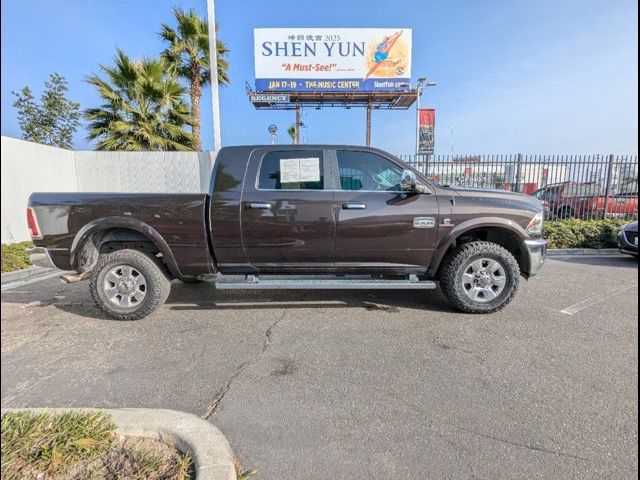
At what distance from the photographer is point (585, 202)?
10469 millimetres

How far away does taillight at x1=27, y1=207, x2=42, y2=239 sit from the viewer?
370 centimetres

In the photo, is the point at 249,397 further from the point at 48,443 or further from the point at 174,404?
the point at 48,443

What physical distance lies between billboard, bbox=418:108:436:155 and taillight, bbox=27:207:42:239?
48.4 feet

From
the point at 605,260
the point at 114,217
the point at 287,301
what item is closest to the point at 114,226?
the point at 114,217

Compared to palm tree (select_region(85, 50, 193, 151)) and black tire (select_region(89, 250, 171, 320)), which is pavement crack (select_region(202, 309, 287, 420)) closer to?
black tire (select_region(89, 250, 171, 320))

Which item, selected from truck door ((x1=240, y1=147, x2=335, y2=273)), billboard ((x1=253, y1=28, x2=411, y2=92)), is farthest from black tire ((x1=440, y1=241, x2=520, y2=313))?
billboard ((x1=253, y1=28, x2=411, y2=92))

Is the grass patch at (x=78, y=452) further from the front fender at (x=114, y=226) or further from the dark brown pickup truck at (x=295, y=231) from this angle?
the front fender at (x=114, y=226)

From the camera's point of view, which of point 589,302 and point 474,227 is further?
point 589,302

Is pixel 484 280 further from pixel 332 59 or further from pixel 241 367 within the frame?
pixel 332 59

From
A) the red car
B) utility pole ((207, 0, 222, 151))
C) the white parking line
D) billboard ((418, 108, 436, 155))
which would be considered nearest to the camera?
the white parking line

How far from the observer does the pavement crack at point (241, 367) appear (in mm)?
2401

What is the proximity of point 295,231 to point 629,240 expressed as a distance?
23.8 ft

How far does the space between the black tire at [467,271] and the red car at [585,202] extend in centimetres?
780

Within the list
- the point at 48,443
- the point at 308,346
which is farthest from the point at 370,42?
the point at 48,443
